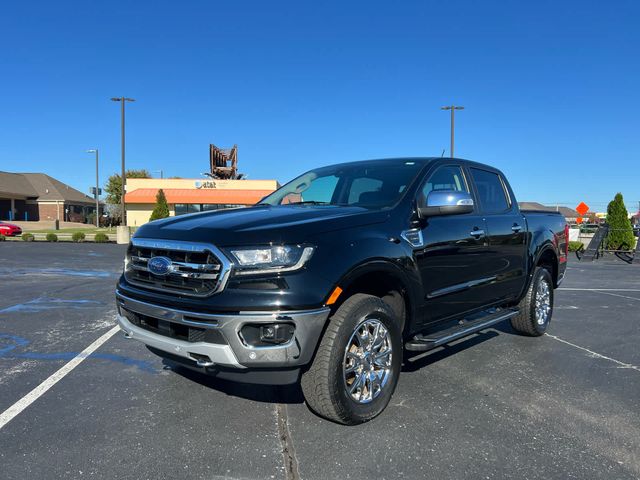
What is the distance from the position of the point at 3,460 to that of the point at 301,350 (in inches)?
70.5

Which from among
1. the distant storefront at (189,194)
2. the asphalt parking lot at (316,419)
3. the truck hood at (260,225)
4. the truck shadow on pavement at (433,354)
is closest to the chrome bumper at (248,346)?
the truck hood at (260,225)

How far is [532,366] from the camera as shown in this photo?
454 centimetres

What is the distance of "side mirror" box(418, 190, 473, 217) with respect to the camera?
3655mm

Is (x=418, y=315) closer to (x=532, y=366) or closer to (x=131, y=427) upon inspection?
(x=532, y=366)

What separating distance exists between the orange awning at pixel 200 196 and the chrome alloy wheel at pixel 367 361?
123ft

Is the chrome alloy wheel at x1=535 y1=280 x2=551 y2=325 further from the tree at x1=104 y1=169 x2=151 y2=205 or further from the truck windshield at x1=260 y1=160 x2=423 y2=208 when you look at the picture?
the tree at x1=104 y1=169 x2=151 y2=205

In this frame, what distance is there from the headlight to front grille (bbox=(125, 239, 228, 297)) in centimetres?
10

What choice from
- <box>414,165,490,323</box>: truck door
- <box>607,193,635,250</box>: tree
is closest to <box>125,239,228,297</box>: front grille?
<box>414,165,490,323</box>: truck door

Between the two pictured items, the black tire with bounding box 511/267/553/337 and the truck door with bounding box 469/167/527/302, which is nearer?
the truck door with bounding box 469/167/527/302

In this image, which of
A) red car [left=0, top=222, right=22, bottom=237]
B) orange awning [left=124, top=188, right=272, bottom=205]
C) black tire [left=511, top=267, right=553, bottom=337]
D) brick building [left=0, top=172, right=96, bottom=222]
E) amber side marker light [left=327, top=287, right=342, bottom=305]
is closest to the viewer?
amber side marker light [left=327, top=287, right=342, bottom=305]

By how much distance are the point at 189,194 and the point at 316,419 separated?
40.3 metres

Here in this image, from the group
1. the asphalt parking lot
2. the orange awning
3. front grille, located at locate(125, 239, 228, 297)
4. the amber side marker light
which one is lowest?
the asphalt parking lot

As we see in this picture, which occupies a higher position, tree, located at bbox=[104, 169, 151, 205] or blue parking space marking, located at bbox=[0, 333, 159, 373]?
tree, located at bbox=[104, 169, 151, 205]

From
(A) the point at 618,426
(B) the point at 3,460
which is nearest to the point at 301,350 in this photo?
(B) the point at 3,460
